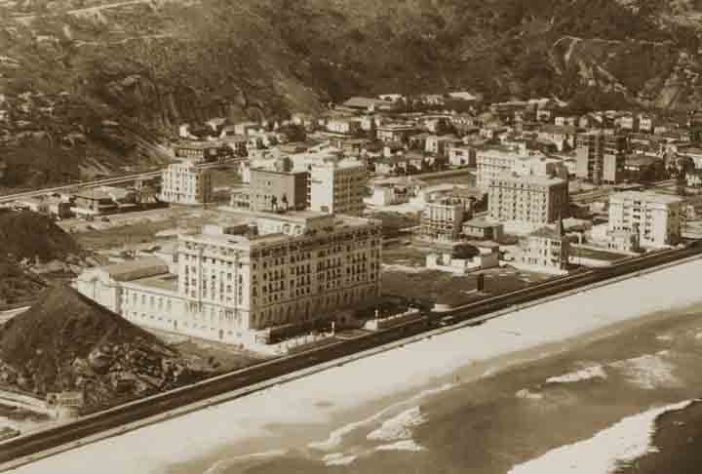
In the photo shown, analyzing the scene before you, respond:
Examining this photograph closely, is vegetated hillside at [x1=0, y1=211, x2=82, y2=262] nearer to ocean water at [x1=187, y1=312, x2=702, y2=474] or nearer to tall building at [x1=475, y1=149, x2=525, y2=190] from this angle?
ocean water at [x1=187, y1=312, x2=702, y2=474]

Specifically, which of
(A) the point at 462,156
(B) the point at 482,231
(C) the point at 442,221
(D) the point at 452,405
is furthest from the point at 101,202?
(D) the point at 452,405

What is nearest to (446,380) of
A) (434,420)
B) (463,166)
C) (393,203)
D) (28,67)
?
(434,420)

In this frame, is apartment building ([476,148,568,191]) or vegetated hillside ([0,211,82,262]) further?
apartment building ([476,148,568,191])

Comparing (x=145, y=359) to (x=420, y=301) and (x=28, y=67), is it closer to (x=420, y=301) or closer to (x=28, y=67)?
(x=420, y=301)

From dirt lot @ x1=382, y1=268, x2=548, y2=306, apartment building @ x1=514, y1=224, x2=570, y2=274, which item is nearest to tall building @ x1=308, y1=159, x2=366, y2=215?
dirt lot @ x1=382, y1=268, x2=548, y2=306

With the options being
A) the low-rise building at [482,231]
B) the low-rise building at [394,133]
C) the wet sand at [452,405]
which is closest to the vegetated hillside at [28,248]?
the wet sand at [452,405]

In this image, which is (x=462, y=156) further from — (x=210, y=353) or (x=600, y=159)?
(x=210, y=353)
